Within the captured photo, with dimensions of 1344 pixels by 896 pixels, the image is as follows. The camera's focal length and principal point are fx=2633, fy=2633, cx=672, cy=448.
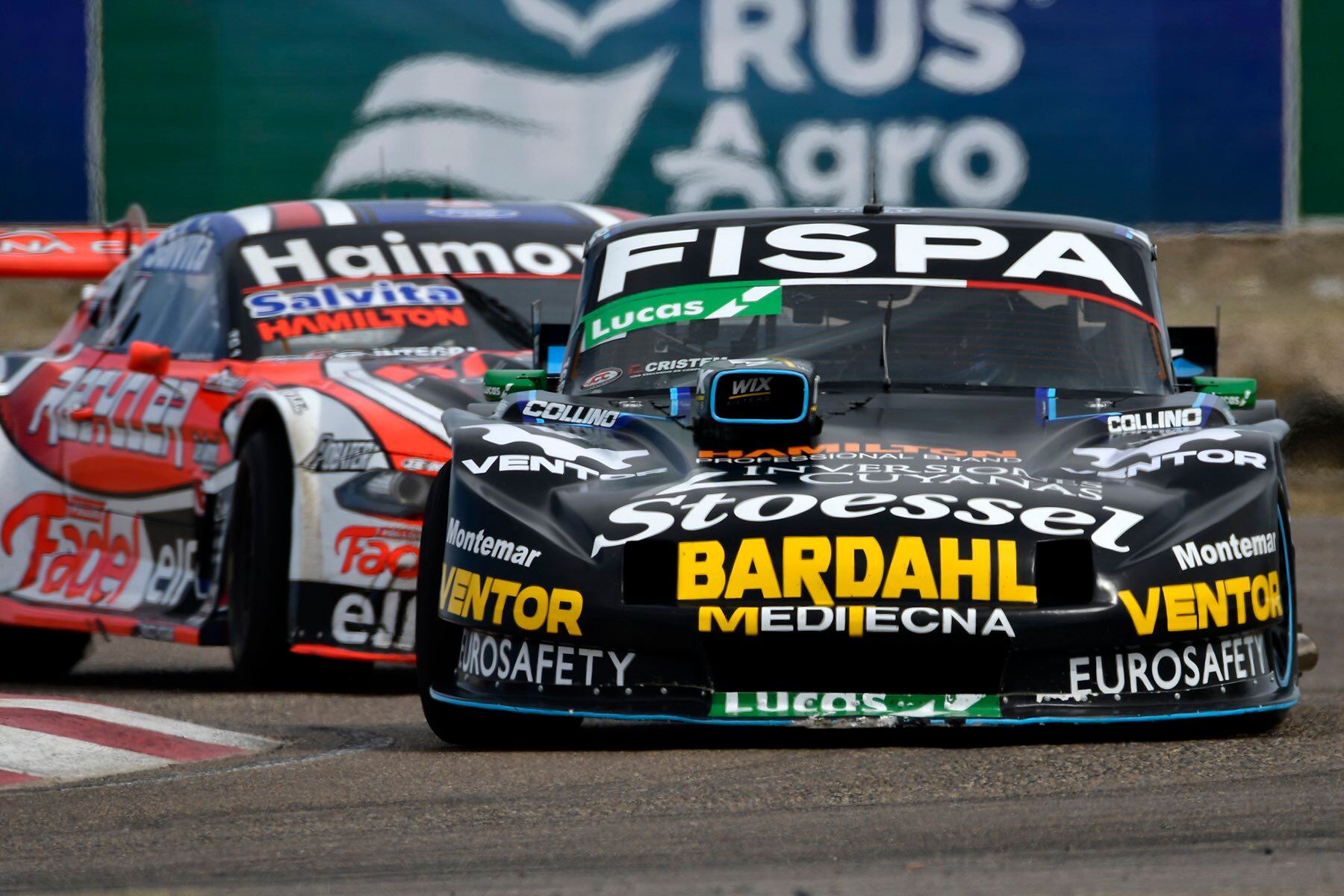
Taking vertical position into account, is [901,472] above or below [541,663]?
above

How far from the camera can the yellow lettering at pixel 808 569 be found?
5.11m

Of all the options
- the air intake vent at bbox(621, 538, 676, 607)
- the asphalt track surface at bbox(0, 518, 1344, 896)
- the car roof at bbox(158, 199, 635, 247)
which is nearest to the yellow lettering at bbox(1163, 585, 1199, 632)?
the asphalt track surface at bbox(0, 518, 1344, 896)

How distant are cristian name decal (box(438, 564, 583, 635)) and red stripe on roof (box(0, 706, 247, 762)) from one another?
0.78m

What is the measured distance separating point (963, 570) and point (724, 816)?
903 mm

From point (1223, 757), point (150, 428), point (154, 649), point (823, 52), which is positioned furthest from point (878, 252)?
point (823, 52)

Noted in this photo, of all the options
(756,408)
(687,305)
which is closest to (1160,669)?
(756,408)

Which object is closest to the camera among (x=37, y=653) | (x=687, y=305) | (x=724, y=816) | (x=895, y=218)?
(x=724, y=816)

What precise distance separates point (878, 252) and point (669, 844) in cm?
266

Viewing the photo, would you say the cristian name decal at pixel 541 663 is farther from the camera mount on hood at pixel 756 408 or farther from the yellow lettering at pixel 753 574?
the camera mount on hood at pixel 756 408

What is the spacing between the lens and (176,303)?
27.7ft

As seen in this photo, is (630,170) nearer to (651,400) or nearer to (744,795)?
(651,400)

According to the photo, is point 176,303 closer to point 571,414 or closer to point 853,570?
point 571,414

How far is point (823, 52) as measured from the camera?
15312 millimetres

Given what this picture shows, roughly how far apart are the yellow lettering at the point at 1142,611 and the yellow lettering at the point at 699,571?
0.79 meters
